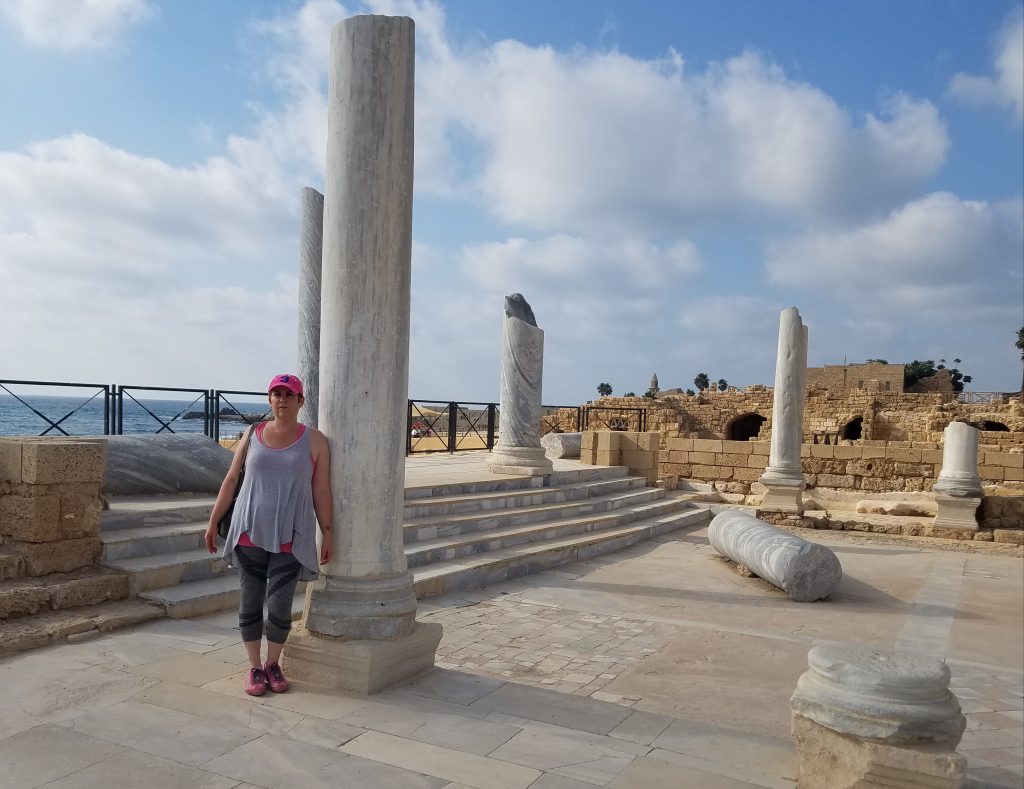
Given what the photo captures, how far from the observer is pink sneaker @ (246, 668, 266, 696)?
390 centimetres

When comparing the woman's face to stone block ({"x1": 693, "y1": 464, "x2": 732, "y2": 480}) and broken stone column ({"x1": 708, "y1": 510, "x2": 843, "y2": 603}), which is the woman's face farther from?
stone block ({"x1": 693, "y1": 464, "x2": 732, "y2": 480})

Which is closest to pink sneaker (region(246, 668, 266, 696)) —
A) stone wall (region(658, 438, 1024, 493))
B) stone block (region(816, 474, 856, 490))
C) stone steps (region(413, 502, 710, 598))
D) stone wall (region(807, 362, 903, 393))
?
stone steps (region(413, 502, 710, 598))


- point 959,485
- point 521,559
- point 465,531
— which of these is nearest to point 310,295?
point 465,531

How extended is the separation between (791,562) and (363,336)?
5.88 m

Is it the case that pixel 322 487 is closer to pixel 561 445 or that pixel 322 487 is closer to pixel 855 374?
pixel 561 445

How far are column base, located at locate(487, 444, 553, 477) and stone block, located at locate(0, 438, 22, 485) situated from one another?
299 inches

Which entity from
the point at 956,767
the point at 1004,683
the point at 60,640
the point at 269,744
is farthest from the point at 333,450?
the point at 1004,683

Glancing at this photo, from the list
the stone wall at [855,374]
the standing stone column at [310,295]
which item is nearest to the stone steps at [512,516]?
the standing stone column at [310,295]

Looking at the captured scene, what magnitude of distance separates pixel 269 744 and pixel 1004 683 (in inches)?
209

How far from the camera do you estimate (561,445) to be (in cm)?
1734

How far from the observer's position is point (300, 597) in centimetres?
625

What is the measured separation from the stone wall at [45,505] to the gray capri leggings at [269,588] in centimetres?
213

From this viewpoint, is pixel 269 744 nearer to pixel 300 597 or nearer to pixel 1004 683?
pixel 300 597

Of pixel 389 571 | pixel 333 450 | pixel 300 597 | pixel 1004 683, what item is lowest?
pixel 1004 683
